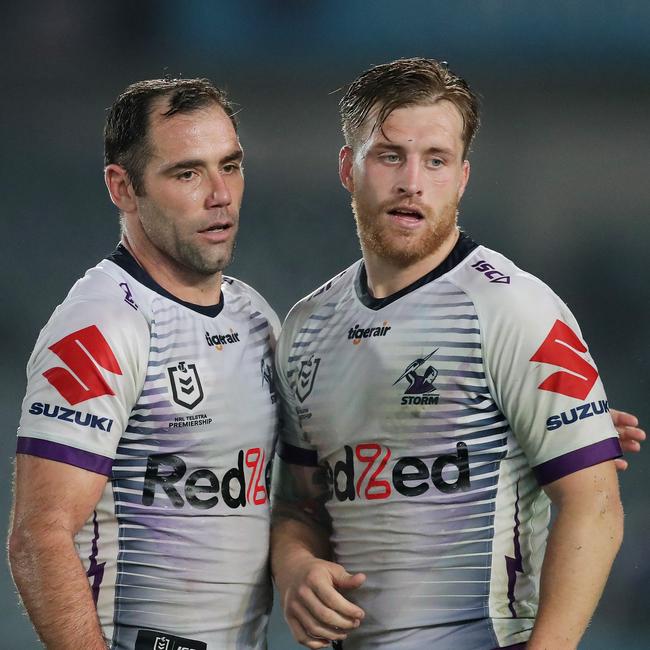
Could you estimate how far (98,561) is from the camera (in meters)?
2.68

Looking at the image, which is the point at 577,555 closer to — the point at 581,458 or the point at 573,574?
the point at 573,574

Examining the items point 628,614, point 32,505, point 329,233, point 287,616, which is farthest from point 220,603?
point 329,233

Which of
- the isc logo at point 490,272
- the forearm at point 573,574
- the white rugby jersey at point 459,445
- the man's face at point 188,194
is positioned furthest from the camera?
the man's face at point 188,194

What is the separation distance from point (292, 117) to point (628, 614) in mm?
3515

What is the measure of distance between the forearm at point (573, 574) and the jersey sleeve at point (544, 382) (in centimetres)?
12

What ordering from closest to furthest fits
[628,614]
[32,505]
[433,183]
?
[32,505]
[433,183]
[628,614]

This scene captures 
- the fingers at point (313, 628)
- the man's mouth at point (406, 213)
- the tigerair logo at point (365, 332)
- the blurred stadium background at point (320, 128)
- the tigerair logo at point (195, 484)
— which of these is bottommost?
the fingers at point (313, 628)

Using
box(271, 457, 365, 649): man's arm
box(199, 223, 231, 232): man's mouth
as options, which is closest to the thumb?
box(271, 457, 365, 649): man's arm

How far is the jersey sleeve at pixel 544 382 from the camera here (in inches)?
94.8

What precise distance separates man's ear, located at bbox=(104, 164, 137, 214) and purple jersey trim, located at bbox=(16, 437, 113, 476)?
2.56 feet

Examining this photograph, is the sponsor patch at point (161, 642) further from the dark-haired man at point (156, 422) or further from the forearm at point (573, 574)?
the forearm at point (573, 574)

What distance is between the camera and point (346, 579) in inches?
98.7

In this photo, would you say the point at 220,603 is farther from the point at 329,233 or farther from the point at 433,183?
the point at 329,233

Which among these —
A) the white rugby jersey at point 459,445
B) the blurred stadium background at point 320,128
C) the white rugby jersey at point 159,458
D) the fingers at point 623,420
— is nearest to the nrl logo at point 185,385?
the white rugby jersey at point 159,458
